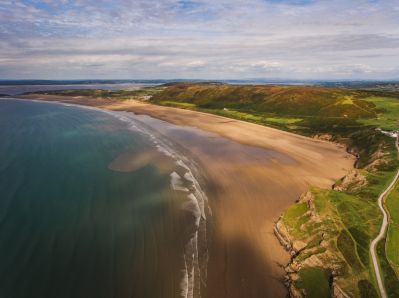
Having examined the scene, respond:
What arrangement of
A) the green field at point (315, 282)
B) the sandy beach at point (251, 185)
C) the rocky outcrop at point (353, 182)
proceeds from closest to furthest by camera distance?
the green field at point (315, 282)
the sandy beach at point (251, 185)
the rocky outcrop at point (353, 182)

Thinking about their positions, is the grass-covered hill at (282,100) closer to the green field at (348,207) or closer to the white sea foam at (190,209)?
the green field at (348,207)

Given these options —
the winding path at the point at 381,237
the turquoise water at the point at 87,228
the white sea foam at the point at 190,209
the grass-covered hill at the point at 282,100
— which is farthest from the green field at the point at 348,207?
the turquoise water at the point at 87,228

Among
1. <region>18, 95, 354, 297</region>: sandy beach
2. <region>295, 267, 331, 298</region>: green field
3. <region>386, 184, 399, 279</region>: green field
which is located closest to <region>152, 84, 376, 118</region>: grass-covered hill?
<region>18, 95, 354, 297</region>: sandy beach

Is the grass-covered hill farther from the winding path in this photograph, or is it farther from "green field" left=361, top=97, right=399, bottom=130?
the winding path

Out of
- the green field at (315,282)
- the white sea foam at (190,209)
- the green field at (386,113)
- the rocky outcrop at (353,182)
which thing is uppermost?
the green field at (386,113)

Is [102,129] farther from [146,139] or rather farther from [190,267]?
[190,267]

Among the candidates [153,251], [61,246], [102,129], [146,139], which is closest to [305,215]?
[153,251]

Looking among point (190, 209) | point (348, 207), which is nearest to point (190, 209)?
point (190, 209)
